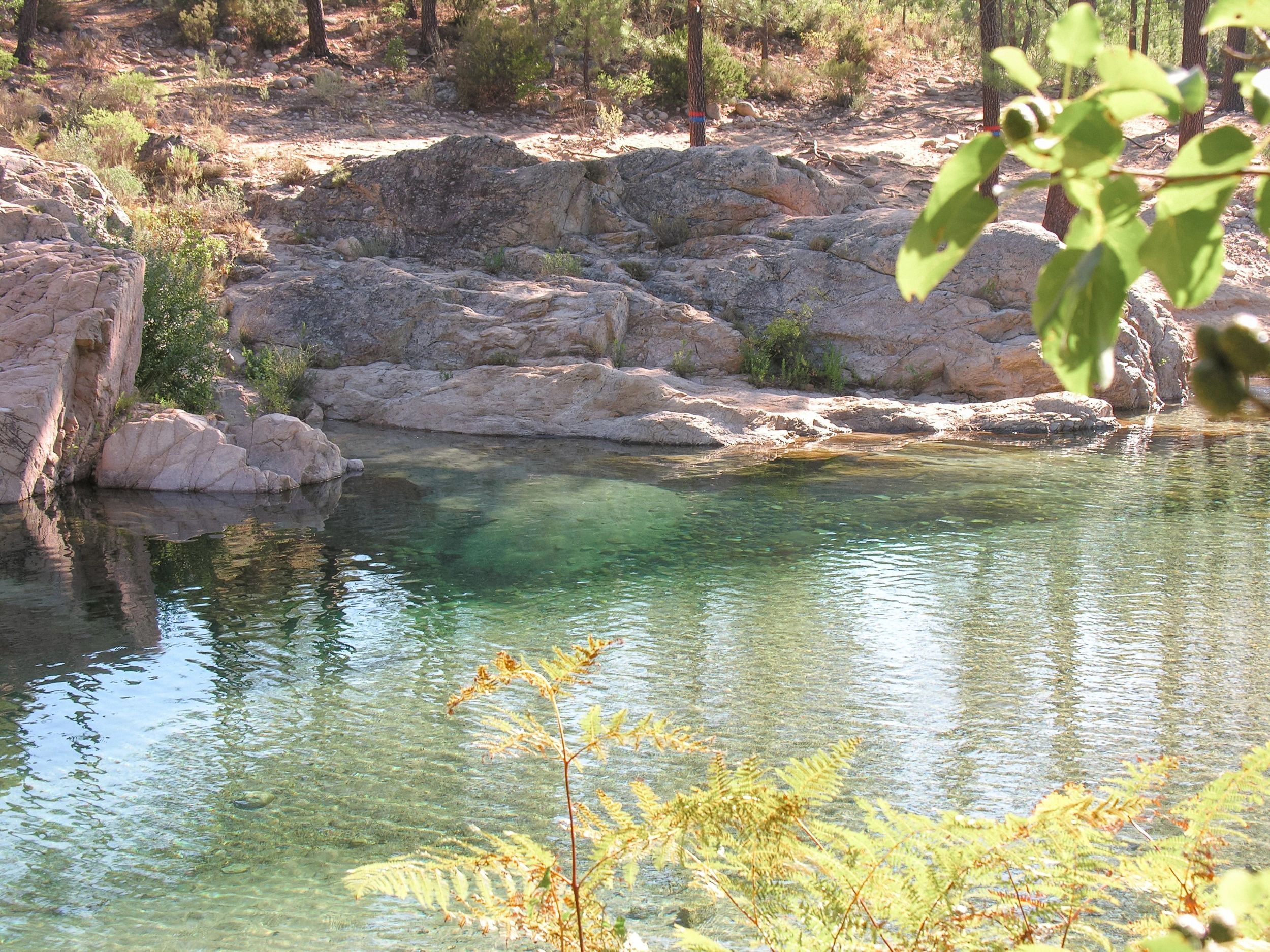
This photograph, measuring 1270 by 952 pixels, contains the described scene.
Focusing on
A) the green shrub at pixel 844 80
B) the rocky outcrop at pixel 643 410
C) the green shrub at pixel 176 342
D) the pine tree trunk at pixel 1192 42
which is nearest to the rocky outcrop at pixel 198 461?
the green shrub at pixel 176 342

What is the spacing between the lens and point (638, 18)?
25.8 m

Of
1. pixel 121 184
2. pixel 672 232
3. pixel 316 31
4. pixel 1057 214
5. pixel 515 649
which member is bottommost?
pixel 515 649

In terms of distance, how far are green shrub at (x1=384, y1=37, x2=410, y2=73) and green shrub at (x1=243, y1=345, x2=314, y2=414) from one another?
471 inches

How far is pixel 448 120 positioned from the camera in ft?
68.0

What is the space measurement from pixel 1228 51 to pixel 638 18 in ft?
89.5

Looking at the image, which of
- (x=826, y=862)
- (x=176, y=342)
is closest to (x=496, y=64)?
(x=176, y=342)

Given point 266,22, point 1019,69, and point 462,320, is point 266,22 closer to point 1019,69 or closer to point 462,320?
point 462,320

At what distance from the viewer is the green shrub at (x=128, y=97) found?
17.2 m

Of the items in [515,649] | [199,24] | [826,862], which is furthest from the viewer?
[199,24]

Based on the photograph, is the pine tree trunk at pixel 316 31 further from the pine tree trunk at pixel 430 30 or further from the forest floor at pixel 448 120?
the pine tree trunk at pixel 430 30

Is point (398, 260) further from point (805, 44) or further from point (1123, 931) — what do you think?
point (805, 44)

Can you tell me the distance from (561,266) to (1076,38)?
45.3ft

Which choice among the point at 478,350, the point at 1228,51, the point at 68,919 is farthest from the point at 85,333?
the point at 1228,51

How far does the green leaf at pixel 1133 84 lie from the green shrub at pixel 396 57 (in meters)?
23.7
